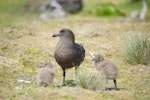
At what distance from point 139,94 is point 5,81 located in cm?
368

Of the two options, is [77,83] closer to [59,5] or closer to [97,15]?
[97,15]

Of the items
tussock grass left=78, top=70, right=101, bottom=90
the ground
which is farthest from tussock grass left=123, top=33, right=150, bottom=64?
tussock grass left=78, top=70, right=101, bottom=90

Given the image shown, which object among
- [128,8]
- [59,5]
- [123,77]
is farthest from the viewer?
[128,8]

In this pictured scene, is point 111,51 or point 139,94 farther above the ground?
point 111,51

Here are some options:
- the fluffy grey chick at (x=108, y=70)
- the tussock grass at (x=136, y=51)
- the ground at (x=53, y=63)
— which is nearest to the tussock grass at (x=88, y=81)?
the ground at (x=53, y=63)

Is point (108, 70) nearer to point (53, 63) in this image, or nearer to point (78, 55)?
point (78, 55)

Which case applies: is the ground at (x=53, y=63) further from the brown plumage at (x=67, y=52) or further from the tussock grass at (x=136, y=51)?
the brown plumage at (x=67, y=52)

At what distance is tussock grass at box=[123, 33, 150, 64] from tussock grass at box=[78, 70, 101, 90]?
414 centimetres

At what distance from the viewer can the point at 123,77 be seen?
1405 centimetres

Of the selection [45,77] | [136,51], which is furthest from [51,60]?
[45,77]

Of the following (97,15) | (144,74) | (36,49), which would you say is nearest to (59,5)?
(97,15)

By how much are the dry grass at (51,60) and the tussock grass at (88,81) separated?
229mm

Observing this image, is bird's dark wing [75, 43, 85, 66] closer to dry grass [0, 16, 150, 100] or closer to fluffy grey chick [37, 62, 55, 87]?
dry grass [0, 16, 150, 100]

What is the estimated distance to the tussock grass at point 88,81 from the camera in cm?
1138
